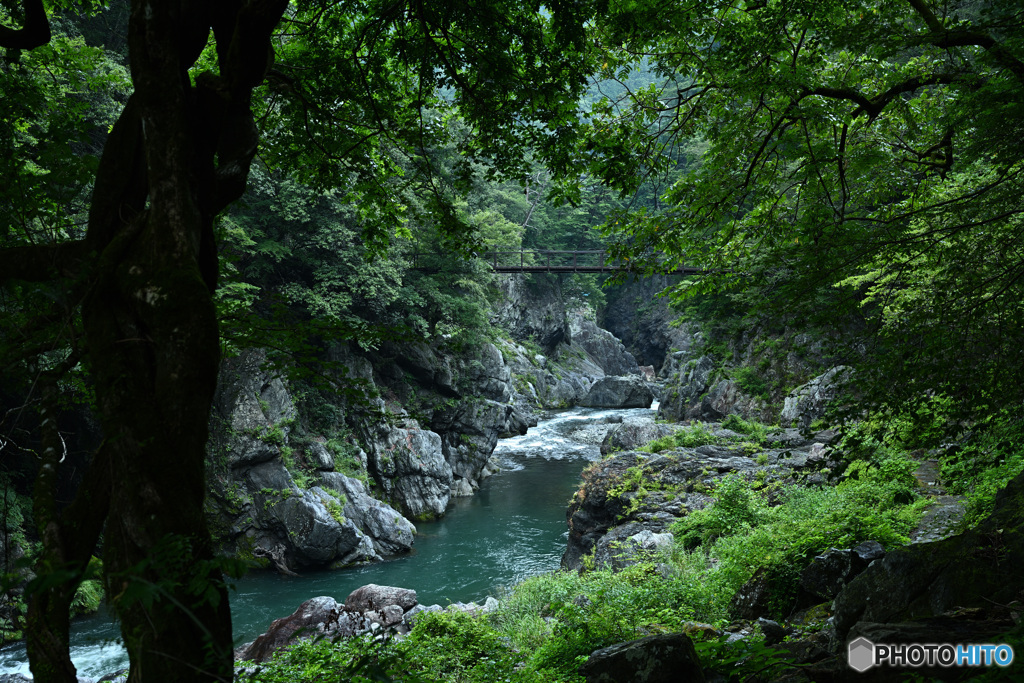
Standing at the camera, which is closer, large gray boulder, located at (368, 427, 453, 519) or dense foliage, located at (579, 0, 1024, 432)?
dense foliage, located at (579, 0, 1024, 432)

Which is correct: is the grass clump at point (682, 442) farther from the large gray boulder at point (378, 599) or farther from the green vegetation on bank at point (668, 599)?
the large gray boulder at point (378, 599)

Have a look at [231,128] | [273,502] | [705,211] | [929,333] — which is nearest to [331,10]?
[231,128]

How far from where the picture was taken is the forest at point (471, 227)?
243cm

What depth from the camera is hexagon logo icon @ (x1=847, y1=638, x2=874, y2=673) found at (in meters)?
3.28

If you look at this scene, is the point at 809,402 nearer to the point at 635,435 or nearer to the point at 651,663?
the point at 635,435

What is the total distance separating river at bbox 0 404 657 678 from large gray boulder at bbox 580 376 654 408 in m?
14.6

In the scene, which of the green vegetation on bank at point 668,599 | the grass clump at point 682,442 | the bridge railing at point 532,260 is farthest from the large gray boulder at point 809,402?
the bridge railing at point 532,260

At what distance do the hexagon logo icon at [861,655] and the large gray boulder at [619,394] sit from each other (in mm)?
32516

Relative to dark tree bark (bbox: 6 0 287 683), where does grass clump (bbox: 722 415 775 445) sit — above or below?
below

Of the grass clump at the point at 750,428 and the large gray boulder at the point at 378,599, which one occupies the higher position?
the grass clump at the point at 750,428

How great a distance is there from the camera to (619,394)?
35.7 meters

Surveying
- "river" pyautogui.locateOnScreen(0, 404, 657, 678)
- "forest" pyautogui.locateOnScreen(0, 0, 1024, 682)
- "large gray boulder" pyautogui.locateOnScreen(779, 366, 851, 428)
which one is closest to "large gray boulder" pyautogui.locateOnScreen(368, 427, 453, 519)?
"river" pyautogui.locateOnScreen(0, 404, 657, 678)

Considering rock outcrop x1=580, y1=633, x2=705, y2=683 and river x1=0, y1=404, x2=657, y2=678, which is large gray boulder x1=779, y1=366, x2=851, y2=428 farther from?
rock outcrop x1=580, y1=633, x2=705, y2=683

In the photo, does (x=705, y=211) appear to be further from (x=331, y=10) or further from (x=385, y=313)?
(x=385, y=313)
